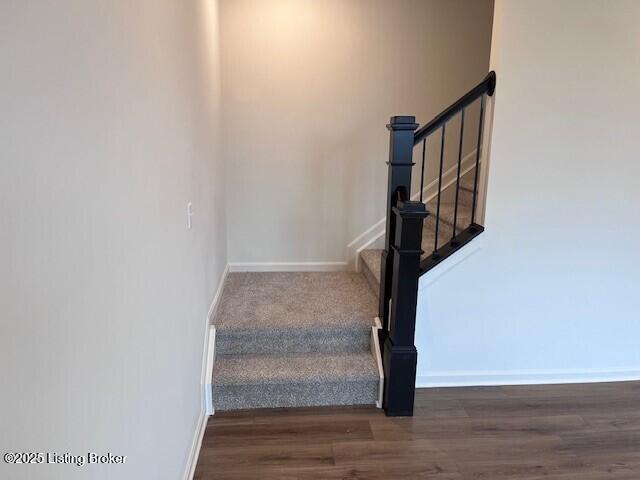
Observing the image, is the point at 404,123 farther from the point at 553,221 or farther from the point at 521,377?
the point at 521,377

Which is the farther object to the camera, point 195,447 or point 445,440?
point 445,440

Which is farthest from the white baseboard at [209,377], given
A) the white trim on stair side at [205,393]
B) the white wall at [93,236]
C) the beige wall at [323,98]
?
the beige wall at [323,98]

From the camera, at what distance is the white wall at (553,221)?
238cm

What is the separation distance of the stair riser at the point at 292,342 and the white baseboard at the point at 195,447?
420 millimetres

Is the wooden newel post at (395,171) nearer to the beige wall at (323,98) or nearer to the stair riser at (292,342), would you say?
the stair riser at (292,342)

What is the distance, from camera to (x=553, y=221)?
8.43 feet

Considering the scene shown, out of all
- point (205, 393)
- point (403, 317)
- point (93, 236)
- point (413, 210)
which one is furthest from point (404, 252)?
point (93, 236)

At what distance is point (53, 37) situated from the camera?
32.2 inches

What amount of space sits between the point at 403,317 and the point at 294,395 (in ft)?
2.34

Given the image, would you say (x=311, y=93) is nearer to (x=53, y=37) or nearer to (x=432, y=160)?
(x=432, y=160)

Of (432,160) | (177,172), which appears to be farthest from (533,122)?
(177,172)

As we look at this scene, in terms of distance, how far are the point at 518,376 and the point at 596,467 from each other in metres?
0.72

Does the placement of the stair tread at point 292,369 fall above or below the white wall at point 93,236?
below

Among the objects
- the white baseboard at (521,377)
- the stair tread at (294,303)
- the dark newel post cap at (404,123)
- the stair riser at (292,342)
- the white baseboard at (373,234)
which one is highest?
the dark newel post cap at (404,123)
